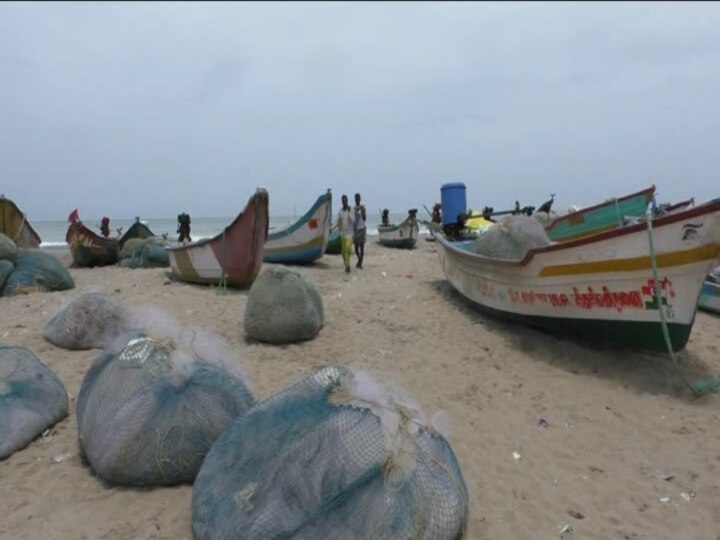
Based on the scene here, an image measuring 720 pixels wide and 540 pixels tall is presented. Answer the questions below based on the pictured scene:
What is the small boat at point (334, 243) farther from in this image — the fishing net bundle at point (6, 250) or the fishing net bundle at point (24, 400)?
the fishing net bundle at point (24, 400)

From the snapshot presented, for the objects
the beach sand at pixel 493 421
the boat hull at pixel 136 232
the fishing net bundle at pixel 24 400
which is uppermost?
the boat hull at pixel 136 232

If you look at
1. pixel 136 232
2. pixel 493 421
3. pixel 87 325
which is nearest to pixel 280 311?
pixel 87 325

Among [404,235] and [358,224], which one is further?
[404,235]

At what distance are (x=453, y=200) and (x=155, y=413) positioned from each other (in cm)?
1207

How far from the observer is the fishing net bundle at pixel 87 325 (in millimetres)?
5184

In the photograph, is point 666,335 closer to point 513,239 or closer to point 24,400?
point 513,239

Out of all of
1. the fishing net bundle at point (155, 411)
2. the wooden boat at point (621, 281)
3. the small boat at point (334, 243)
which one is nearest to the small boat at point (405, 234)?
the small boat at point (334, 243)

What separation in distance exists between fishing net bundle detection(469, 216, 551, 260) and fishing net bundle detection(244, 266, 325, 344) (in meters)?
2.76

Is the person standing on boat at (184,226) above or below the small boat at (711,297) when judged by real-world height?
above

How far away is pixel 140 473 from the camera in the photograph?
9.67ft

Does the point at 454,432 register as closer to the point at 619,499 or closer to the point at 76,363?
the point at 619,499

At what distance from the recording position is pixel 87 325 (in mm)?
5188

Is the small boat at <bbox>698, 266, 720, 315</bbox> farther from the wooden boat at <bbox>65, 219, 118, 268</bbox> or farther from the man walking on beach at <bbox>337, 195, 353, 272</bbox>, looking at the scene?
the wooden boat at <bbox>65, 219, 118, 268</bbox>

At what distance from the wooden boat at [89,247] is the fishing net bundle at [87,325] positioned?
9702mm
